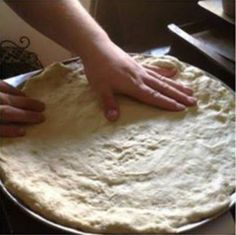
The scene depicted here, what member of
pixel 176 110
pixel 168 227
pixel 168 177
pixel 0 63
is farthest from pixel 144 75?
pixel 0 63

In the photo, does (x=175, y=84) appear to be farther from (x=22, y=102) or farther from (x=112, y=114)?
(x=22, y=102)

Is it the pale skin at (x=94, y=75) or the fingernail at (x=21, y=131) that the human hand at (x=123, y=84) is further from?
the fingernail at (x=21, y=131)

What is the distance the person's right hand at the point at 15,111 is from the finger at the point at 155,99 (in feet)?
0.69

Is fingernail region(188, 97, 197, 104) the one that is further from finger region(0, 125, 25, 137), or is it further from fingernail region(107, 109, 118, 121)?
finger region(0, 125, 25, 137)

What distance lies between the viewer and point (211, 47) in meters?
0.90

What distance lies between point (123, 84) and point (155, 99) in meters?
0.07

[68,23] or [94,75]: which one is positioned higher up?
[68,23]

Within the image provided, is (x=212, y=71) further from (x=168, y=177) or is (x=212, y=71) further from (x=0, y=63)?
(x=0, y=63)

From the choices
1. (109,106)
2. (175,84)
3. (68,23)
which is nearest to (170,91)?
(175,84)

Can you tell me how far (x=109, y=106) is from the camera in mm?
832

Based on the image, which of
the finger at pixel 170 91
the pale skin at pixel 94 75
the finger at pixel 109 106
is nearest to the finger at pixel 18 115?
the pale skin at pixel 94 75

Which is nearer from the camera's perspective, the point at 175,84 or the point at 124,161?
the point at 124,161

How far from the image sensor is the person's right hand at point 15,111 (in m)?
0.79

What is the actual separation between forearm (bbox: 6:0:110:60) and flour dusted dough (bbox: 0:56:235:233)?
93mm
